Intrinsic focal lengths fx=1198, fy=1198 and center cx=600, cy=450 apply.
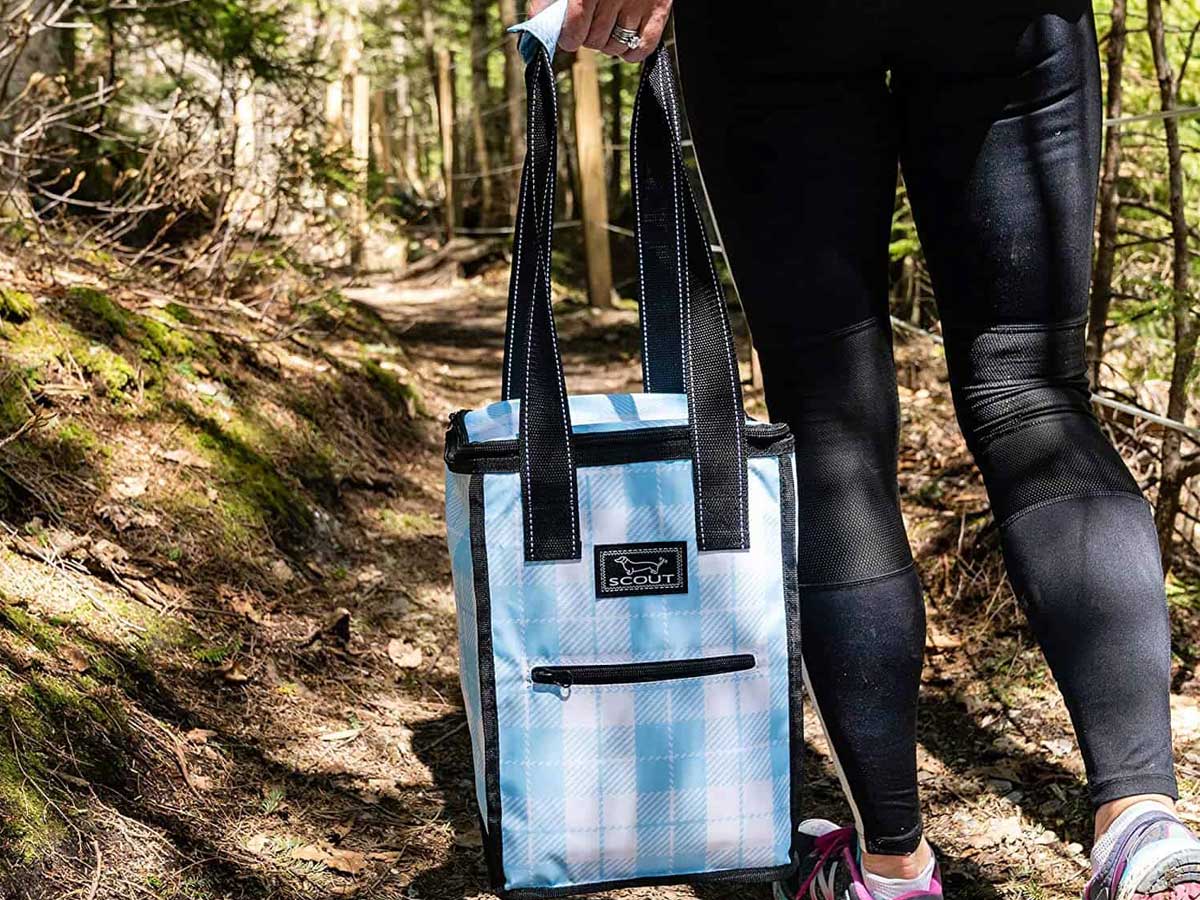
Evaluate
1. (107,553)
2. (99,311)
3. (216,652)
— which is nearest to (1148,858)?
(216,652)

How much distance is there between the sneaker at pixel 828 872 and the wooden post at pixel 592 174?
24.9 feet

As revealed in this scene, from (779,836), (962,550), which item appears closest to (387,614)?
(962,550)

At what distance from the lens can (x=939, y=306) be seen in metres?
1.61

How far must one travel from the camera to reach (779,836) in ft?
5.21

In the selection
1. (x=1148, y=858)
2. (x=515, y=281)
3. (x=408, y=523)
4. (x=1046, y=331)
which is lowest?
(x=408, y=523)

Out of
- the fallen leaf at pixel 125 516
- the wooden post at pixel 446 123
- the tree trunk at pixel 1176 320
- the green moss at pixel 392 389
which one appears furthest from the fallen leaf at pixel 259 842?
the wooden post at pixel 446 123

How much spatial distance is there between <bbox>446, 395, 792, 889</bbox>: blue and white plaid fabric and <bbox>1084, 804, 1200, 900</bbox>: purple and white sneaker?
1.33 feet

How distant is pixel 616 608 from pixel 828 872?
60cm

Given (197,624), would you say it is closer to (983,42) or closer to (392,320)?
(983,42)

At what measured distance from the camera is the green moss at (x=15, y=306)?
3162mm

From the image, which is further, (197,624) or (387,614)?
(387,614)

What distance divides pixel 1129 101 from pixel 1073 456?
3.05 meters

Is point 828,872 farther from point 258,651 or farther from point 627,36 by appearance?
point 258,651

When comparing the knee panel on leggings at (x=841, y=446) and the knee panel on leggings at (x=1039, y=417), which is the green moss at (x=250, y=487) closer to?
the knee panel on leggings at (x=841, y=446)
